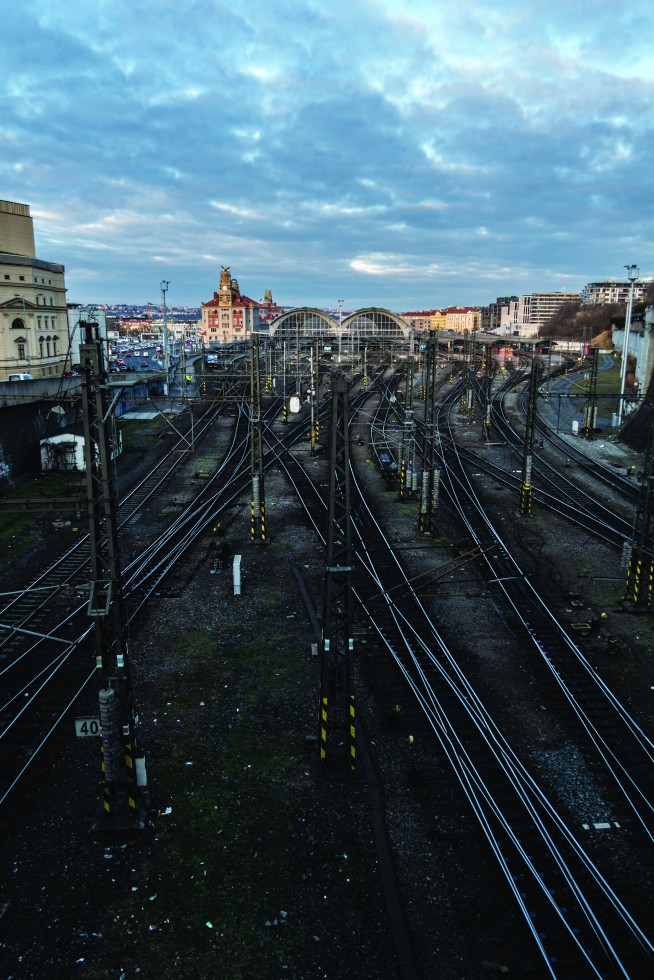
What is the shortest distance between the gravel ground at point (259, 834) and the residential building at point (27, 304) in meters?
31.8

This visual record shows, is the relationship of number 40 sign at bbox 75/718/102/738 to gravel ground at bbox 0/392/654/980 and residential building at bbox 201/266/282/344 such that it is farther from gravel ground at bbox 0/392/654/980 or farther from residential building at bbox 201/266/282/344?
residential building at bbox 201/266/282/344

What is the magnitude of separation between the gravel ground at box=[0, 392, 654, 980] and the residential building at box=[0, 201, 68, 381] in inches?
1252

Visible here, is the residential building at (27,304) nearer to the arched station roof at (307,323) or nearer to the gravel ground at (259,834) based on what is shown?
the gravel ground at (259,834)

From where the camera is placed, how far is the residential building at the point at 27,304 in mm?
43531

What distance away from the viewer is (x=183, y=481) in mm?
33375

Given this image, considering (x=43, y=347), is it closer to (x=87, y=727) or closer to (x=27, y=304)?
(x=27, y=304)

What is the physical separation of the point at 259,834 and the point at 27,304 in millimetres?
43848

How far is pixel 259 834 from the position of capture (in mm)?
10258

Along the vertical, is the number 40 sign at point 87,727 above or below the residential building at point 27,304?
below

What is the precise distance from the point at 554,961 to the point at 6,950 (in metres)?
7.17

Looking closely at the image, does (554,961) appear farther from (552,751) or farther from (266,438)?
(266,438)

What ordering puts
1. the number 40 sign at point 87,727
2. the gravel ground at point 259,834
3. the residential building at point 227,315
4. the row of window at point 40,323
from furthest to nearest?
the residential building at point 227,315 → the row of window at point 40,323 → the number 40 sign at point 87,727 → the gravel ground at point 259,834

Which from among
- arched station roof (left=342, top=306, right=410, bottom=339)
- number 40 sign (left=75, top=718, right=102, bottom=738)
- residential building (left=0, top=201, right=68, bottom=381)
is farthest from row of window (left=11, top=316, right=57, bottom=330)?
arched station roof (left=342, top=306, right=410, bottom=339)

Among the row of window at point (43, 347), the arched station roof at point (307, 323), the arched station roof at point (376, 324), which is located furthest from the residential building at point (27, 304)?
the arched station roof at point (376, 324)
